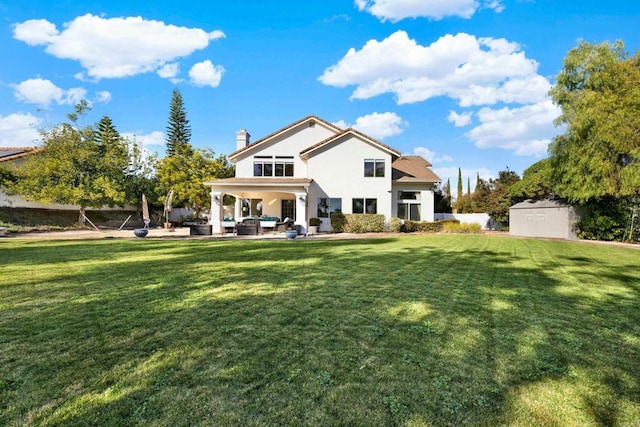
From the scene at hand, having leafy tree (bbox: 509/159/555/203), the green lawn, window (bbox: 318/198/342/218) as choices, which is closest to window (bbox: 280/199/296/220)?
window (bbox: 318/198/342/218)

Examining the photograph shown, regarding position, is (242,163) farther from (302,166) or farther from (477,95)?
(477,95)

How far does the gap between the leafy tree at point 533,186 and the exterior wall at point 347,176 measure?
38.7 feet

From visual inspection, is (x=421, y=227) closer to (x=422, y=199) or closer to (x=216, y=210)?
(x=422, y=199)

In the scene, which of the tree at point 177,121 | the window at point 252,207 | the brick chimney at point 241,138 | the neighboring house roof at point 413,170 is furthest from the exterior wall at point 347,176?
the tree at point 177,121

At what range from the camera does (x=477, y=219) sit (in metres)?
31.5

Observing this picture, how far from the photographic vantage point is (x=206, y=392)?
9.08 ft

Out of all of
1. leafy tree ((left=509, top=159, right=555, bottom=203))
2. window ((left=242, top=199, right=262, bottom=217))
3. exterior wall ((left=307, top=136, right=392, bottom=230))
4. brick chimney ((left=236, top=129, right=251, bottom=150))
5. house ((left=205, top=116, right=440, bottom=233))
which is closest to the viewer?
house ((left=205, top=116, right=440, bottom=233))

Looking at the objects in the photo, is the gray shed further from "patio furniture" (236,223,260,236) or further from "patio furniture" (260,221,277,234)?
"patio furniture" (236,223,260,236)

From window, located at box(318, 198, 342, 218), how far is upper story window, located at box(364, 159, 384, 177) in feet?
10.0

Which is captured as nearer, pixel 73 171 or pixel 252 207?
pixel 73 171

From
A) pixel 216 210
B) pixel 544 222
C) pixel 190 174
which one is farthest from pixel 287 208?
pixel 544 222

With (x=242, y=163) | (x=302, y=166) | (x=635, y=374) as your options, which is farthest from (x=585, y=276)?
(x=242, y=163)

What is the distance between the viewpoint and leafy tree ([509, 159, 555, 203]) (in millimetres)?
25188

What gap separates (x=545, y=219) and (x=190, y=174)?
1248 inches
